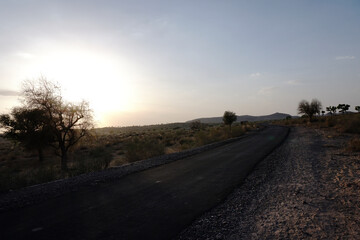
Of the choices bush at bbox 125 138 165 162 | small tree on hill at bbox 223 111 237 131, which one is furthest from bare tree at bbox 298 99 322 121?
bush at bbox 125 138 165 162

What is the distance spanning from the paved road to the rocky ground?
0.53 metres

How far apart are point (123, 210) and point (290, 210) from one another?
433 centimetres

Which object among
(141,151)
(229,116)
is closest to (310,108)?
(229,116)

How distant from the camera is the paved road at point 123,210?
4180 millimetres

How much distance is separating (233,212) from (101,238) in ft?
10.3

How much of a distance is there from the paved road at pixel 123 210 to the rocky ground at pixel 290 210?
526mm

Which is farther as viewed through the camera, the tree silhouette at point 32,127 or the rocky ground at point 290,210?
the tree silhouette at point 32,127

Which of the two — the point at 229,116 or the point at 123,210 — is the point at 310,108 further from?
the point at 123,210

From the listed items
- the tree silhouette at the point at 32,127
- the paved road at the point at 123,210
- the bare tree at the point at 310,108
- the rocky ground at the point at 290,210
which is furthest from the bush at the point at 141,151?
the bare tree at the point at 310,108

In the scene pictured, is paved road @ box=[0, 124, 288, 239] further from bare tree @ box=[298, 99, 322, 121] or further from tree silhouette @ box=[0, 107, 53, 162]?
bare tree @ box=[298, 99, 322, 121]

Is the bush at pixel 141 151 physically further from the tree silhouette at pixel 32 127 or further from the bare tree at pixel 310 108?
the bare tree at pixel 310 108

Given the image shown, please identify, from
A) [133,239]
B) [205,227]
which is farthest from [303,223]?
[133,239]

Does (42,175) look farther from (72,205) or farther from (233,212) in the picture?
(233,212)

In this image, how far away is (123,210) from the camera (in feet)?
17.3
